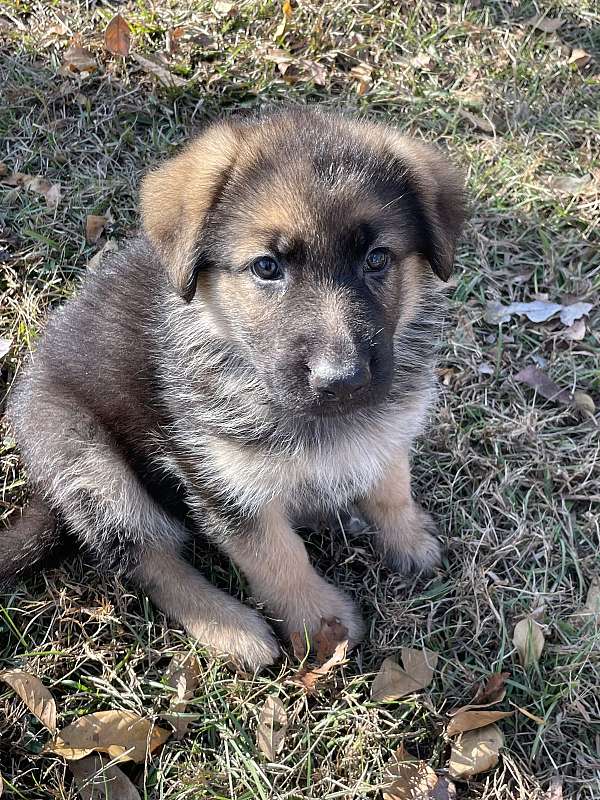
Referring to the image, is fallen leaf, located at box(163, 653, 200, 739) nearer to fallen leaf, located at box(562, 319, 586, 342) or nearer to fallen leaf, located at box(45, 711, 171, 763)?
fallen leaf, located at box(45, 711, 171, 763)

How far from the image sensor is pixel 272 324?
2168mm

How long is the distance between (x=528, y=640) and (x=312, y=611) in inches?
29.3

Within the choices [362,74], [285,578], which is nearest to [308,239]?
Result: [285,578]

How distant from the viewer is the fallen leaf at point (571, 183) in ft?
12.6

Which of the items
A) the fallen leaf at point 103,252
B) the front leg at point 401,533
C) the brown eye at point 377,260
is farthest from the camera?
the fallen leaf at point 103,252

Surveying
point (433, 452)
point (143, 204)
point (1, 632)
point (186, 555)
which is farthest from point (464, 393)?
point (1, 632)

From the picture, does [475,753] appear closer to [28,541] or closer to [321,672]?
[321,672]

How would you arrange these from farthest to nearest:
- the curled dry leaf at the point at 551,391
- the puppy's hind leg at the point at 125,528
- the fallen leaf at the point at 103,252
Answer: the fallen leaf at the point at 103,252
the curled dry leaf at the point at 551,391
the puppy's hind leg at the point at 125,528

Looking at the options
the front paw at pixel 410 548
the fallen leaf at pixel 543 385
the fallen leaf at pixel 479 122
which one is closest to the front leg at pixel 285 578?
the front paw at pixel 410 548

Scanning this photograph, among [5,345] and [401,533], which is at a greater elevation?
[5,345]

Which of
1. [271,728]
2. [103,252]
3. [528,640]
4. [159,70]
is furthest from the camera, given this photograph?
[159,70]

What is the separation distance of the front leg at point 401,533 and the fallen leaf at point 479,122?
6.78ft

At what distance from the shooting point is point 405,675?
8.66 ft

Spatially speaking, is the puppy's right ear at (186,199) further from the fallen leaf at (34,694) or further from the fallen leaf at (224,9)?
the fallen leaf at (224,9)
